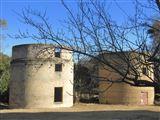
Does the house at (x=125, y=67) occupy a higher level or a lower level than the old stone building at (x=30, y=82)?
higher

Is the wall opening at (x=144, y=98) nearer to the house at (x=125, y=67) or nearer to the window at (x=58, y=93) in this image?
the window at (x=58, y=93)

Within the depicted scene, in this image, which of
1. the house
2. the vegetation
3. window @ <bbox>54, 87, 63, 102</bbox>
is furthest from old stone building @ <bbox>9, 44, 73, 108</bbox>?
the house

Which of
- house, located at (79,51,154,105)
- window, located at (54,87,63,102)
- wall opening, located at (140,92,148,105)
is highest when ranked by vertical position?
house, located at (79,51,154,105)

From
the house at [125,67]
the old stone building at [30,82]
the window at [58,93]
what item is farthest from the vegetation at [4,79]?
the house at [125,67]

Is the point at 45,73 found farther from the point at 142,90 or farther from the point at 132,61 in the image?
the point at 132,61

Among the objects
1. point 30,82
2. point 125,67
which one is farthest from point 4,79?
point 125,67

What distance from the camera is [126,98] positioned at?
54812 millimetres

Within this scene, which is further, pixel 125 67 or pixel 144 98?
pixel 144 98

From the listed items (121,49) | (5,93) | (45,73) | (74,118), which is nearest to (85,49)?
(121,49)

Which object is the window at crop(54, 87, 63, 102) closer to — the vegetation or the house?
the vegetation

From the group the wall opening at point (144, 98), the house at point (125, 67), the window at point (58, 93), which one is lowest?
the wall opening at point (144, 98)

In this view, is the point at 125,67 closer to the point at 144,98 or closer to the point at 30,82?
the point at 30,82

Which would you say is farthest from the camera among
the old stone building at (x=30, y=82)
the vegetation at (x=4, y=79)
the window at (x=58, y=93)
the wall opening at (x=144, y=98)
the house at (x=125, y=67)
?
the wall opening at (x=144, y=98)

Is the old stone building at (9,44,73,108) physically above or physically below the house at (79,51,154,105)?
below
